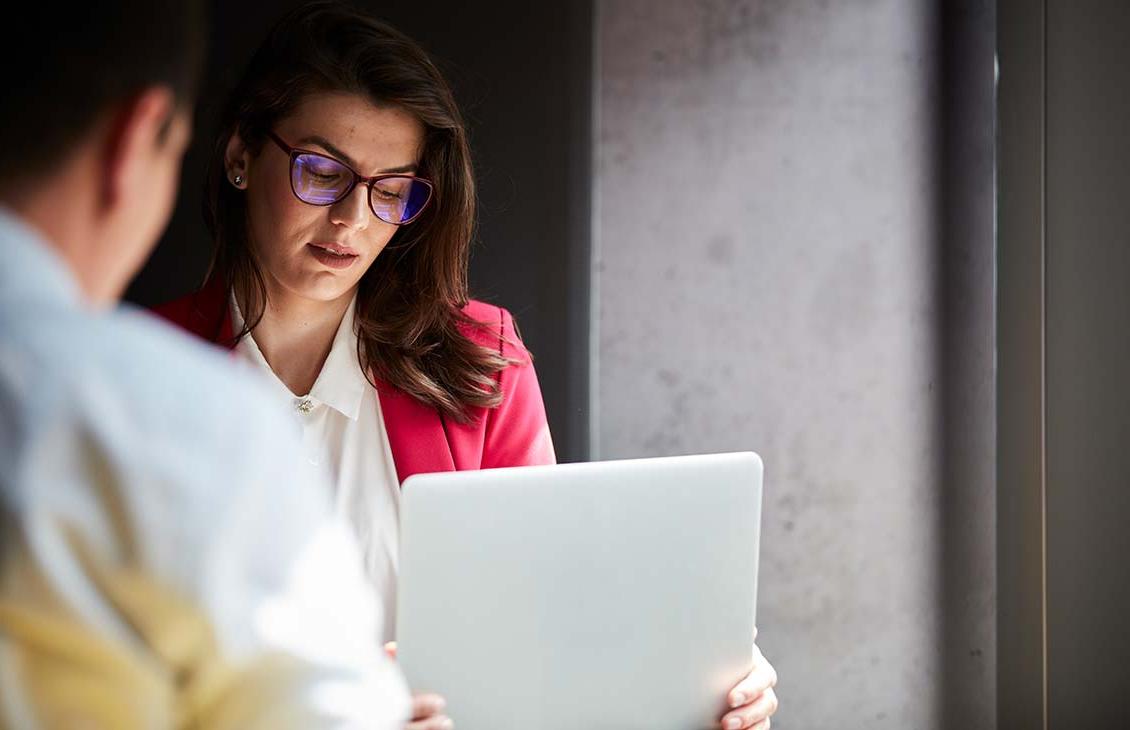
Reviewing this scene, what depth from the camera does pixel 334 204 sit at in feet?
5.97

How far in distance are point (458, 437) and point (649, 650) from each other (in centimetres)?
75

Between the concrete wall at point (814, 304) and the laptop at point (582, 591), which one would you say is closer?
the laptop at point (582, 591)

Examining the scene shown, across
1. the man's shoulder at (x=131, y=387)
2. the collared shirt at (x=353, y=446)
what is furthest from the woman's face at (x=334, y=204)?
the man's shoulder at (x=131, y=387)

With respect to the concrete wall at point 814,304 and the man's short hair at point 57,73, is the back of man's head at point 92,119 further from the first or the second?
the concrete wall at point 814,304

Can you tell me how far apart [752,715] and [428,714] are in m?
0.44

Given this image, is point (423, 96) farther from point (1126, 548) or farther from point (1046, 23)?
point (1126, 548)

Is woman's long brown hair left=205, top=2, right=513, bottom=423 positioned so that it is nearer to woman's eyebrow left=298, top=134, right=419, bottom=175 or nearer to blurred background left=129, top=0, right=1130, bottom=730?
woman's eyebrow left=298, top=134, right=419, bottom=175

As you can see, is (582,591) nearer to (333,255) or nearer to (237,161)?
(333,255)

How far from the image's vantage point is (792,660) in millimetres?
3078

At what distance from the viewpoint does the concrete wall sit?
295cm

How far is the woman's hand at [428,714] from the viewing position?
116 cm

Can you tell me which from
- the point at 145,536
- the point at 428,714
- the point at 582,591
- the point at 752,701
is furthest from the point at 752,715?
the point at 145,536

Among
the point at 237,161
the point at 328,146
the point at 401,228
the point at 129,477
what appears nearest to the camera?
the point at 129,477

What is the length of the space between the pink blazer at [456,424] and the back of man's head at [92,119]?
115 centimetres
